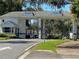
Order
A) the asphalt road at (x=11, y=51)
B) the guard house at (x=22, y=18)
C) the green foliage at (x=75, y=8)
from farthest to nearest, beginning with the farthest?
the guard house at (x=22, y=18), the green foliage at (x=75, y=8), the asphalt road at (x=11, y=51)

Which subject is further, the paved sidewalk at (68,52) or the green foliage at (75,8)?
the green foliage at (75,8)

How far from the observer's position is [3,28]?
74.1m

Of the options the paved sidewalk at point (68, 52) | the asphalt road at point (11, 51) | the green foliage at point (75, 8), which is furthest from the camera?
the green foliage at point (75, 8)

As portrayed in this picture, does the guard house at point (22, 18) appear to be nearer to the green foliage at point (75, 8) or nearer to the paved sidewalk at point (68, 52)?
the green foliage at point (75, 8)

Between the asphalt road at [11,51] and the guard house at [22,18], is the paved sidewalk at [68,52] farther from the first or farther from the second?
the guard house at [22,18]

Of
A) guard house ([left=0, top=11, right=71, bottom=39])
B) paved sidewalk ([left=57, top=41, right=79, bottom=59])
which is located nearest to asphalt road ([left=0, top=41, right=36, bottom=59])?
paved sidewalk ([left=57, top=41, right=79, bottom=59])

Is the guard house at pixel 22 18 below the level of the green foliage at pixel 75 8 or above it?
below

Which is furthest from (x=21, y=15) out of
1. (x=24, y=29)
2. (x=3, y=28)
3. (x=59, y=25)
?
(x=59, y=25)

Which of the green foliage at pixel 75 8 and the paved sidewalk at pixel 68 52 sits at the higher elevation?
the green foliage at pixel 75 8

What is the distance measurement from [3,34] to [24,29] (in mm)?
4122

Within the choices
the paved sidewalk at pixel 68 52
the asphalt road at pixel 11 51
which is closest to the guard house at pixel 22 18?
the asphalt road at pixel 11 51

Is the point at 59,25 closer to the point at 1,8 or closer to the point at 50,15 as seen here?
the point at 1,8

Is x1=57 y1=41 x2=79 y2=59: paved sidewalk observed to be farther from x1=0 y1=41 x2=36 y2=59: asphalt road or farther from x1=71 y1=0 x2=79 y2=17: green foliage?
x1=71 y1=0 x2=79 y2=17: green foliage

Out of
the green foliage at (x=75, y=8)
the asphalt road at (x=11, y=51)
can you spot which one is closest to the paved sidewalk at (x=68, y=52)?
the asphalt road at (x=11, y=51)
